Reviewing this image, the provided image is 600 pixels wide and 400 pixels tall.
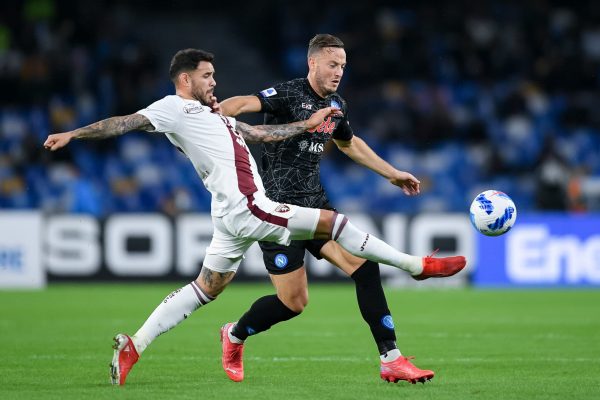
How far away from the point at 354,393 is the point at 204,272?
4.20 ft

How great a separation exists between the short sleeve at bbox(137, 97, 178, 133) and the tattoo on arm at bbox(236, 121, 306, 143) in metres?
0.44

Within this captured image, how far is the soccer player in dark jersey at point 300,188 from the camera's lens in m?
6.92

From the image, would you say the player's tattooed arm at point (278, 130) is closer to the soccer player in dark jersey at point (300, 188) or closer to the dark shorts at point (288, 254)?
the soccer player in dark jersey at point (300, 188)

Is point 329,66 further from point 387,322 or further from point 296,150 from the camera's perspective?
point 387,322

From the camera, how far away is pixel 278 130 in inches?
258

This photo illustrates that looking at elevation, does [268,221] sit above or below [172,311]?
above

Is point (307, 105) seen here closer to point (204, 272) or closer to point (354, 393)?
point (204, 272)

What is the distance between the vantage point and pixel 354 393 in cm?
612

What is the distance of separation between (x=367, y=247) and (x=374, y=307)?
67cm

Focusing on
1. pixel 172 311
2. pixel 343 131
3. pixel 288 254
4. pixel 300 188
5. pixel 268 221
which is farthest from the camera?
pixel 343 131

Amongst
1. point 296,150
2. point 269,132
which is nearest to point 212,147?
point 269,132

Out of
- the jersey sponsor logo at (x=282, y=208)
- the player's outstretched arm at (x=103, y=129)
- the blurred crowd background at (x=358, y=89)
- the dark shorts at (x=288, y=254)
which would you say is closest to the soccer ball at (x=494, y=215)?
the dark shorts at (x=288, y=254)

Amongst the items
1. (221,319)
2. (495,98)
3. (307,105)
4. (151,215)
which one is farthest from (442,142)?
(307,105)

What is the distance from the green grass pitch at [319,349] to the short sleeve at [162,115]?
1.54 metres
